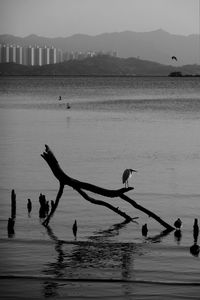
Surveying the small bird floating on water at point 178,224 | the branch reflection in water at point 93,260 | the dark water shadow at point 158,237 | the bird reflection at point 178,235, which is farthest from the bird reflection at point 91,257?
the small bird floating on water at point 178,224

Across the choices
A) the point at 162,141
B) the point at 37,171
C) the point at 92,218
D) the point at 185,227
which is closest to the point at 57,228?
the point at 92,218

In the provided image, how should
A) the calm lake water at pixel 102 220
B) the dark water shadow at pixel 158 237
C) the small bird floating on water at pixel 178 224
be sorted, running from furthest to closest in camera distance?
the small bird floating on water at pixel 178 224 → the dark water shadow at pixel 158 237 → the calm lake water at pixel 102 220

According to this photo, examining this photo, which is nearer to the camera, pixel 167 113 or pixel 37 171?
pixel 37 171

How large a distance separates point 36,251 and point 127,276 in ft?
12.2

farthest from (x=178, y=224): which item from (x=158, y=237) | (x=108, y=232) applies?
(x=108, y=232)

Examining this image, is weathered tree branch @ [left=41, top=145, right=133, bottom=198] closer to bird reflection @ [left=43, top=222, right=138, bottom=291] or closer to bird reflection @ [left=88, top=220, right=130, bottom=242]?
bird reflection @ [left=43, top=222, right=138, bottom=291]

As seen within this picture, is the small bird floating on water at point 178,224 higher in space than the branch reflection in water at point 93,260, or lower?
higher

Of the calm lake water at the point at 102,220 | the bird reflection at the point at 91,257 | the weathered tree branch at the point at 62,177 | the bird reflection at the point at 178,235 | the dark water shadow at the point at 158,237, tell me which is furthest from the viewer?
the bird reflection at the point at 178,235

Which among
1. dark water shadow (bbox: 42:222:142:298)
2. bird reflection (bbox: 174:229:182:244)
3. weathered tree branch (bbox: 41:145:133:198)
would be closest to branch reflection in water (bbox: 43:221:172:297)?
dark water shadow (bbox: 42:222:142:298)

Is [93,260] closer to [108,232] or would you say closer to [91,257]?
[91,257]

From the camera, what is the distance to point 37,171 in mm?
38500

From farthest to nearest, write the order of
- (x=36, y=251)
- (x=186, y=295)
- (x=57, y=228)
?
1. (x=57, y=228)
2. (x=36, y=251)
3. (x=186, y=295)

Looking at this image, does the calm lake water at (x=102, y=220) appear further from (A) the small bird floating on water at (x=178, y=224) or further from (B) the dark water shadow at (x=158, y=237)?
(A) the small bird floating on water at (x=178, y=224)

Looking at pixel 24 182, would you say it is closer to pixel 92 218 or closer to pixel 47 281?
pixel 92 218
